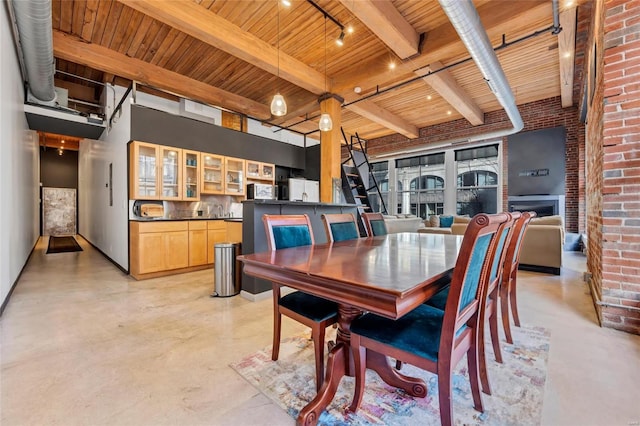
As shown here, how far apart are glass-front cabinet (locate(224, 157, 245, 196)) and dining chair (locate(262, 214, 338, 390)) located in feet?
12.7

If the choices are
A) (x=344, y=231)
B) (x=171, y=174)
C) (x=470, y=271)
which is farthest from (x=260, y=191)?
(x=470, y=271)

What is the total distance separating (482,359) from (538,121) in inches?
313

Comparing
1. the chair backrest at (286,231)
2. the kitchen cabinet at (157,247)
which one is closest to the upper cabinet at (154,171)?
the kitchen cabinet at (157,247)

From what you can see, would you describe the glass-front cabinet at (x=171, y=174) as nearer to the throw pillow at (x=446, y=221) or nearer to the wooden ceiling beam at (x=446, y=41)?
the wooden ceiling beam at (x=446, y=41)

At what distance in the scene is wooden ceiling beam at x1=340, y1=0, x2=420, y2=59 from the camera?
10.1ft

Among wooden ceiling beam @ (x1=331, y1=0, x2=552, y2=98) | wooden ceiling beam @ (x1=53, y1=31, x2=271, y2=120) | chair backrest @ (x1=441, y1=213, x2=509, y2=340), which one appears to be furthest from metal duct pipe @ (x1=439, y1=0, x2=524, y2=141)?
wooden ceiling beam @ (x1=53, y1=31, x2=271, y2=120)

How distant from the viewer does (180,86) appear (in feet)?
17.2

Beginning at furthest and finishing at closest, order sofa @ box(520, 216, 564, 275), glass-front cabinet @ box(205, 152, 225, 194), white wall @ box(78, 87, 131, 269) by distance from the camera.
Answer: glass-front cabinet @ box(205, 152, 225, 194) → white wall @ box(78, 87, 131, 269) → sofa @ box(520, 216, 564, 275)

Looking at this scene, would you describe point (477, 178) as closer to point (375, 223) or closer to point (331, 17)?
point (375, 223)

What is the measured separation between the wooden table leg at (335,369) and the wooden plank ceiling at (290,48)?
3.10m

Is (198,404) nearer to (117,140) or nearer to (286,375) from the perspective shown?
(286,375)

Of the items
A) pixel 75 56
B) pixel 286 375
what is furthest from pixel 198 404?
pixel 75 56

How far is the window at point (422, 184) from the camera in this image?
922 cm

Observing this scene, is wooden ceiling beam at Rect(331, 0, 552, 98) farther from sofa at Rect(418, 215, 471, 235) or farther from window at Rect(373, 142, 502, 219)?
window at Rect(373, 142, 502, 219)
